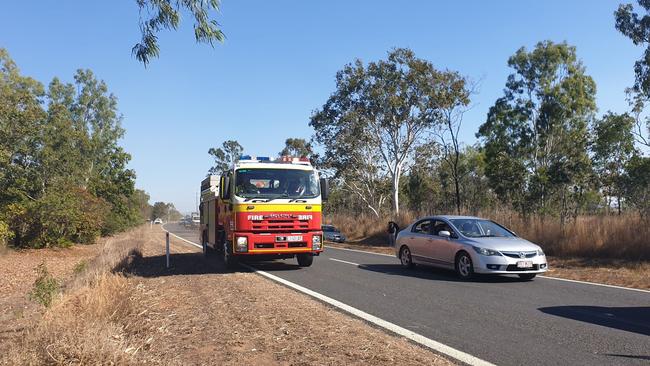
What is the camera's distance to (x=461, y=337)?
21.1ft

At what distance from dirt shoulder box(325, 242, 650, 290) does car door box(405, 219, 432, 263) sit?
301cm

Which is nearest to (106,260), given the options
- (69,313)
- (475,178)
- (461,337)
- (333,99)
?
(69,313)

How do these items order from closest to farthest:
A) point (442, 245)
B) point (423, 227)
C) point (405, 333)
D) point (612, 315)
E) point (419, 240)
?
point (405, 333) < point (612, 315) < point (442, 245) < point (419, 240) < point (423, 227)

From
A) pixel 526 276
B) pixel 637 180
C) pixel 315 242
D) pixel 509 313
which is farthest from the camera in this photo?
pixel 637 180

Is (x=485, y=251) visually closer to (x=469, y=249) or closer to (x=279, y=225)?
(x=469, y=249)

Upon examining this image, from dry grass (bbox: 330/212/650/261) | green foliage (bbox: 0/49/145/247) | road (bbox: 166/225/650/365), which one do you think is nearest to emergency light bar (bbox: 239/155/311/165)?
road (bbox: 166/225/650/365)

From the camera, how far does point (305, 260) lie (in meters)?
14.7

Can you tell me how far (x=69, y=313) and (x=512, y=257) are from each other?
8.50 meters

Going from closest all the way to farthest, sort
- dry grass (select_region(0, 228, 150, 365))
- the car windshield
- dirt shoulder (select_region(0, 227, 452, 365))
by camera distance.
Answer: dry grass (select_region(0, 228, 150, 365)), dirt shoulder (select_region(0, 227, 452, 365)), the car windshield

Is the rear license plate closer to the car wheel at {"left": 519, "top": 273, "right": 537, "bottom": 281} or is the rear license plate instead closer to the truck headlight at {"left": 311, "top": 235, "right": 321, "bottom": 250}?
the car wheel at {"left": 519, "top": 273, "right": 537, "bottom": 281}

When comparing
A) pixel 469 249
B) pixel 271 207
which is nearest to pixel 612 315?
pixel 469 249

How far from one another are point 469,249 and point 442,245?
105 cm

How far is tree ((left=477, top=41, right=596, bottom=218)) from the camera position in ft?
122

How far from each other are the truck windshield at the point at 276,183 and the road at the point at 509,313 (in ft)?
6.62
